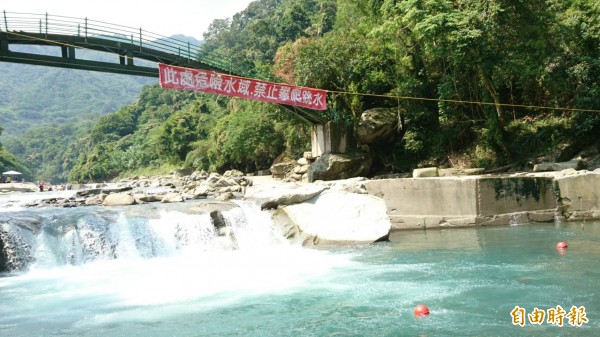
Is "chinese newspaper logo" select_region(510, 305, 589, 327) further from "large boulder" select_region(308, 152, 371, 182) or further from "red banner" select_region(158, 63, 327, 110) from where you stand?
"large boulder" select_region(308, 152, 371, 182)

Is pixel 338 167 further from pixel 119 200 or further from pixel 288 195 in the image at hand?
pixel 119 200

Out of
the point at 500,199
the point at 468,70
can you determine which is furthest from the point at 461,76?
the point at 500,199

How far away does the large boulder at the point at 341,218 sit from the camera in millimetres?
11094

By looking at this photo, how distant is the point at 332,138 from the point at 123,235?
10026 millimetres

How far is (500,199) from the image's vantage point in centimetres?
1236

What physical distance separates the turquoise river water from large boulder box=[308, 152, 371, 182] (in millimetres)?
6598

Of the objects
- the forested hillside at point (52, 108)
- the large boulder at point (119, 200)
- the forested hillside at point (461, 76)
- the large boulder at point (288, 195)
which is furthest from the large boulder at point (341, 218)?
the forested hillside at point (52, 108)

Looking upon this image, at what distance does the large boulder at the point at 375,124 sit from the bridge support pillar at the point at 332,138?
0.51 meters

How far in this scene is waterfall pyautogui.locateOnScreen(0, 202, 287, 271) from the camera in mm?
10078

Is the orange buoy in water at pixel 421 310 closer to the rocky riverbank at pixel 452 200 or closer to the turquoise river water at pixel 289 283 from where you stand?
the turquoise river water at pixel 289 283

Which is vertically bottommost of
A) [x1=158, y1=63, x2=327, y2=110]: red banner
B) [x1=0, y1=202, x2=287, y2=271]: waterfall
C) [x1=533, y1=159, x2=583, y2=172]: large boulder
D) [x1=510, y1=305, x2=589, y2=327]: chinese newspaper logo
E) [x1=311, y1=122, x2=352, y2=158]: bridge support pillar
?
[x1=510, y1=305, x2=589, y2=327]: chinese newspaper logo

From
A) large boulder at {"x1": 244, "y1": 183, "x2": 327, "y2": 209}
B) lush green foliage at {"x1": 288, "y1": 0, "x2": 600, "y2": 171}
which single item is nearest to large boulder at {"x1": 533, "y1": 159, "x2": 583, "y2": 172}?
lush green foliage at {"x1": 288, "y1": 0, "x2": 600, "y2": 171}

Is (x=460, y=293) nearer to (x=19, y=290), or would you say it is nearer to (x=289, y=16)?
(x=19, y=290)

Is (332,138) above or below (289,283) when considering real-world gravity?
above
